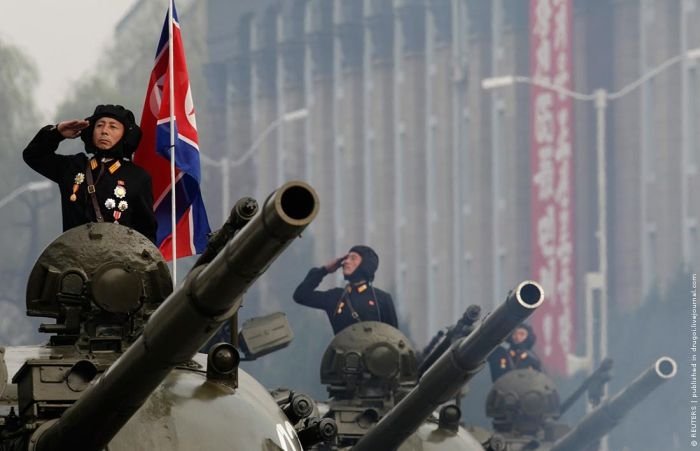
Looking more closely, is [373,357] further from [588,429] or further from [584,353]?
[584,353]

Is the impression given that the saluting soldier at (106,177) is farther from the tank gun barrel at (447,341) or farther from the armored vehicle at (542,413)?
the armored vehicle at (542,413)

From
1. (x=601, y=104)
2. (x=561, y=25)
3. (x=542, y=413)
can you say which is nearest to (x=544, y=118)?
(x=601, y=104)

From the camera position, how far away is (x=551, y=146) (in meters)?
59.2

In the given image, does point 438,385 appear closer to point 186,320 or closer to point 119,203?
point 119,203

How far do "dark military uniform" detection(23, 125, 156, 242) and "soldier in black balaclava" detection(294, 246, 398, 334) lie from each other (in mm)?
11323

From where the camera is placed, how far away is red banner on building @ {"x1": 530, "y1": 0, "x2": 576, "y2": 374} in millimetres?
58312

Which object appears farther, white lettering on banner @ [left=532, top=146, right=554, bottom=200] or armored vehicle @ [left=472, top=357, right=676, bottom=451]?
white lettering on banner @ [left=532, top=146, right=554, bottom=200]

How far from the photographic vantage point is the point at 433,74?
60.8 meters

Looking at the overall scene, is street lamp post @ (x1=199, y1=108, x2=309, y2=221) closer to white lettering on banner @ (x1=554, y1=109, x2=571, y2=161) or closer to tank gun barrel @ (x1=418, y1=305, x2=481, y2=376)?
white lettering on banner @ (x1=554, y1=109, x2=571, y2=161)

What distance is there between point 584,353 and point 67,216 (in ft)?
130

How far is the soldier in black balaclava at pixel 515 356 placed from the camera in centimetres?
3691

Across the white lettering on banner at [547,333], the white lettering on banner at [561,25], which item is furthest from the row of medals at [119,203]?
the white lettering on banner at [561,25]

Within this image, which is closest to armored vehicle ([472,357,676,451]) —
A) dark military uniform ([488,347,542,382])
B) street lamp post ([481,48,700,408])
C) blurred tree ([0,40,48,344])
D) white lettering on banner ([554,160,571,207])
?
dark military uniform ([488,347,542,382])

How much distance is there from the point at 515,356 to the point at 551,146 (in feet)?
72.6
